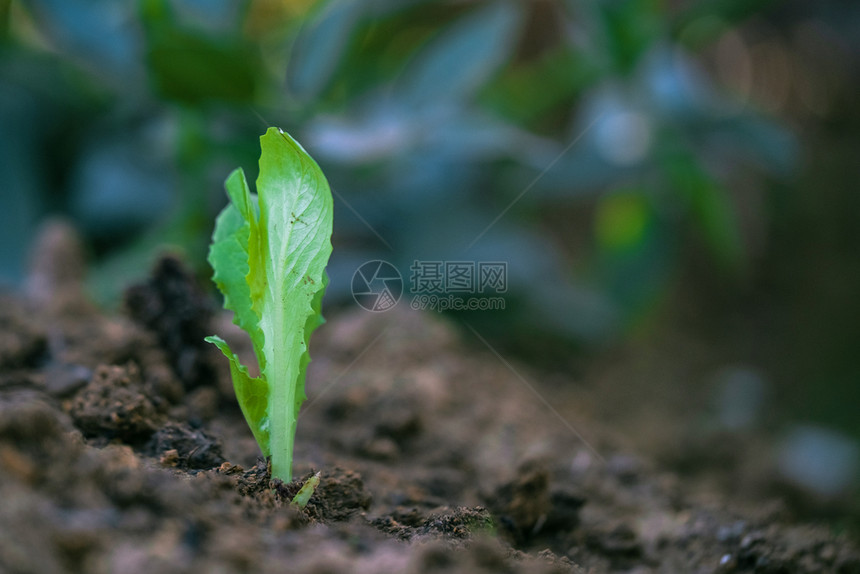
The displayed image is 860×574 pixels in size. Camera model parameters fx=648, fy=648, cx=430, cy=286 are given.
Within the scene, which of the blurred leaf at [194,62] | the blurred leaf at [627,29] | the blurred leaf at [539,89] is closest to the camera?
the blurred leaf at [194,62]

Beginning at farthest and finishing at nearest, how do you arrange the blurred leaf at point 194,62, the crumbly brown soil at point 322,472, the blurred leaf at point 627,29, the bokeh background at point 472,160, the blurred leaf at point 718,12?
the blurred leaf at point 718,12 < the blurred leaf at point 627,29 < the bokeh background at point 472,160 < the blurred leaf at point 194,62 < the crumbly brown soil at point 322,472

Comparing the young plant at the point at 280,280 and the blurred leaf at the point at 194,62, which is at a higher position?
the blurred leaf at the point at 194,62

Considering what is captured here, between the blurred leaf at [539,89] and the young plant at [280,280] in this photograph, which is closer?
the young plant at [280,280]

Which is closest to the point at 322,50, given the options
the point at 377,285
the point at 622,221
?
the point at 377,285

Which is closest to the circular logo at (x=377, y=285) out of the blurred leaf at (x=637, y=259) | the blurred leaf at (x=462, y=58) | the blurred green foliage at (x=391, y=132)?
the blurred green foliage at (x=391, y=132)

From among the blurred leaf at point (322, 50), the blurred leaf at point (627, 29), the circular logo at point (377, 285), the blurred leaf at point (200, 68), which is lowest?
the circular logo at point (377, 285)

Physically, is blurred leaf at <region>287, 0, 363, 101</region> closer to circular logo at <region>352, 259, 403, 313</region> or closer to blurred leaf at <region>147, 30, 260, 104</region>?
blurred leaf at <region>147, 30, 260, 104</region>

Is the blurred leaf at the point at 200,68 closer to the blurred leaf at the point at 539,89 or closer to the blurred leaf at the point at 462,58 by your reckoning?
the blurred leaf at the point at 462,58
